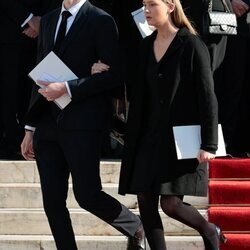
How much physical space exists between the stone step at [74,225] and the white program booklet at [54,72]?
Result: 1.38 metres

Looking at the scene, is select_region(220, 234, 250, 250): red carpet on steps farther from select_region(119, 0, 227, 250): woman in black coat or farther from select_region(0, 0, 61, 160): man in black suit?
select_region(0, 0, 61, 160): man in black suit

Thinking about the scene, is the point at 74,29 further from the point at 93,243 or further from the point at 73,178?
the point at 93,243

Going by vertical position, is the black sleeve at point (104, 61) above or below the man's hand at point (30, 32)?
above

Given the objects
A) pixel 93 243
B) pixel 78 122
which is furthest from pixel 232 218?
pixel 78 122

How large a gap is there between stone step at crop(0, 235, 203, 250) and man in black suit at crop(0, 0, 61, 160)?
4.71ft

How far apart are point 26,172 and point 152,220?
193 centimetres

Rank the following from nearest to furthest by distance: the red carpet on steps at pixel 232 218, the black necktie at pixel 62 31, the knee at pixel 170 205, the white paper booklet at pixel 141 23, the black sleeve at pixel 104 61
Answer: the knee at pixel 170 205
the black sleeve at pixel 104 61
the black necktie at pixel 62 31
the white paper booklet at pixel 141 23
the red carpet on steps at pixel 232 218

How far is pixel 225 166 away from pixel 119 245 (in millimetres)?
1090

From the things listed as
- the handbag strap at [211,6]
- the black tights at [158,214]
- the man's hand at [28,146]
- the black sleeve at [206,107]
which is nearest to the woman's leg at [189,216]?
the black tights at [158,214]

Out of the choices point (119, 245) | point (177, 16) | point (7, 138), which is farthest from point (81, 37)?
point (7, 138)

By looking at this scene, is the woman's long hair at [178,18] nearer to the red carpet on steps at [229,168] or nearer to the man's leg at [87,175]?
the man's leg at [87,175]

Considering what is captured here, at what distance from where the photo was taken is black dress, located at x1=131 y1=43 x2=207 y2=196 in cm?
484

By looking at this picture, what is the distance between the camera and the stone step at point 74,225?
614 cm

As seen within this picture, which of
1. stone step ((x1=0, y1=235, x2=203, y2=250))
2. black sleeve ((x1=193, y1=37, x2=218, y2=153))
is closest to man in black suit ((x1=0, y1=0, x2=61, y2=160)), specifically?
stone step ((x1=0, y1=235, x2=203, y2=250))
